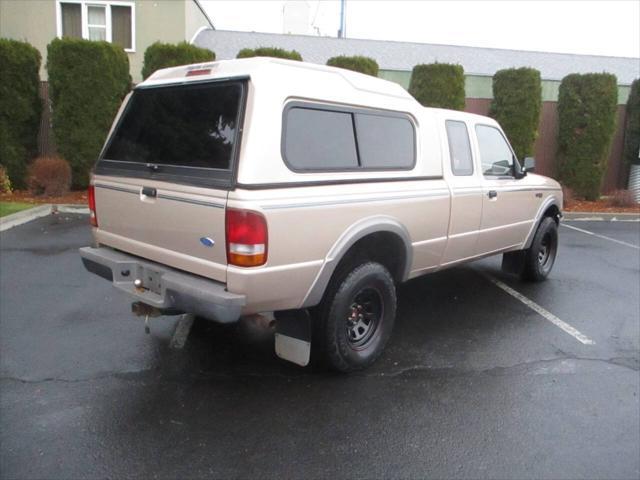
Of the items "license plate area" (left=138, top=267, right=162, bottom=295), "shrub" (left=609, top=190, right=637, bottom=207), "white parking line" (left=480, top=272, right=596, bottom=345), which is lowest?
"white parking line" (left=480, top=272, right=596, bottom=345)

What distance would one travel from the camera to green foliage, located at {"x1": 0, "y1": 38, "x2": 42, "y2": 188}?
11.3 m

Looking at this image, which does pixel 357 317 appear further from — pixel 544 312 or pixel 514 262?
pixel 514 262

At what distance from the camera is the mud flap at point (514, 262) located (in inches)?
254

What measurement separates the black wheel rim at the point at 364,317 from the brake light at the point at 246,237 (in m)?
1.12

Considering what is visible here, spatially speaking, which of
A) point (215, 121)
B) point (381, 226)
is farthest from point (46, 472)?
point (381, 226)

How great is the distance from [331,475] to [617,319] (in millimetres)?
4037

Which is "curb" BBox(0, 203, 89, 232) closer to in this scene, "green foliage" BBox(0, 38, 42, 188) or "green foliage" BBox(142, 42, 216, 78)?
"green foliage" BBox(0, 38, 42, 188)

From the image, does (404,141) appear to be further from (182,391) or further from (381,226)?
(182,391)

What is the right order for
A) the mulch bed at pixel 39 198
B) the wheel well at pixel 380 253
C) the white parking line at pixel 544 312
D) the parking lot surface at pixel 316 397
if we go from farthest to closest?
1. the mulch bed at pixel 39 198
2. the white parking line at pixel 544 312
3. the wheel well at pixel 380 253
4. the parking lot surface at pixel 316 397

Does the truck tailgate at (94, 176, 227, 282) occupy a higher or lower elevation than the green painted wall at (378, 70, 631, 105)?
lower

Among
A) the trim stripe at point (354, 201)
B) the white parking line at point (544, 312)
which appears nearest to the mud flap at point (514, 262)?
the white parking line at point (544, 312)

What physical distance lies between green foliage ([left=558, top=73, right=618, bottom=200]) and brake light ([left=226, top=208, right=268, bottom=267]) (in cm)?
1307

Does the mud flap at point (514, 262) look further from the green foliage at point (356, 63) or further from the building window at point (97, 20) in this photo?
the building window at point (97, 20)

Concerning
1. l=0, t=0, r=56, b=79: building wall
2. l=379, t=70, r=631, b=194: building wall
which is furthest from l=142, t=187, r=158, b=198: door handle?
l=0, t=0, r=56, b=79: building wall
